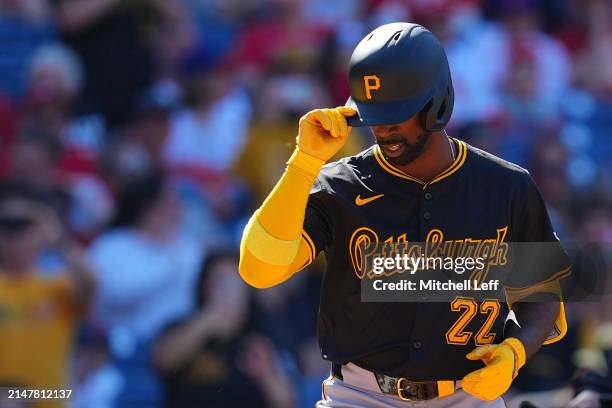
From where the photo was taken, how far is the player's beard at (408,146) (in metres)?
3.37

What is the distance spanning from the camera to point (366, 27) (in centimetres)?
863

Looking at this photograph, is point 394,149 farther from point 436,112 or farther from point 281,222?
point 281,222

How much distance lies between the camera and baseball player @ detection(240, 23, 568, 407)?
3.28 m

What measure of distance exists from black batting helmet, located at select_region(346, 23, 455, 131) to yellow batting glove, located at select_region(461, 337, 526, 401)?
0.70 meters

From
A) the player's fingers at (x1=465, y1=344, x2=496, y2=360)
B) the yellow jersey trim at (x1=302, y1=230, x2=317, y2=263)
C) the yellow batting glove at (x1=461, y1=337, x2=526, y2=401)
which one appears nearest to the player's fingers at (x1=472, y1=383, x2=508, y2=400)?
the yellow batting glove at (x1=461, y1=337, x2=526, y2=401)

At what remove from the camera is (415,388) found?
11.3ft

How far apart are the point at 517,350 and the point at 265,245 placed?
33.3 inches

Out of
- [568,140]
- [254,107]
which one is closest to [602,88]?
[568,140]

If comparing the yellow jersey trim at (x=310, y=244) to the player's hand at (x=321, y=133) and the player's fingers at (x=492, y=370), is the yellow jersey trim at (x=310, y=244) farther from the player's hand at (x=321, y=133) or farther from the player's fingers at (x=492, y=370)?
the player's fingers at (x=492, y=370)

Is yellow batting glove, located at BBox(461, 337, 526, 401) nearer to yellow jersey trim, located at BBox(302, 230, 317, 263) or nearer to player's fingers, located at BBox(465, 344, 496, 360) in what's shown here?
player's fingers, located at BBox(465, 344, 496, 360)

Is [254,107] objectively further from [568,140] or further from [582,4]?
[582,4]

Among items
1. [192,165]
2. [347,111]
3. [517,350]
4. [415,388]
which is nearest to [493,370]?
[517,350]

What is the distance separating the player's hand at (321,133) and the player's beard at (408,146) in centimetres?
16

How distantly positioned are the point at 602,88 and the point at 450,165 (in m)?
6.18
